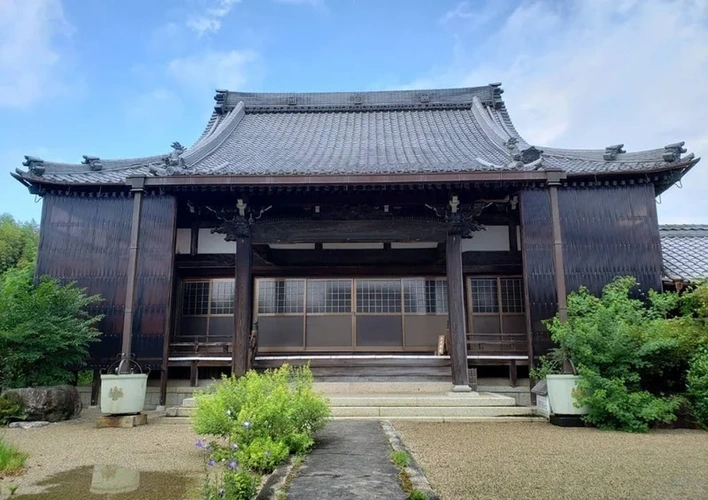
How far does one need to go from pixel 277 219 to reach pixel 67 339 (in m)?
4.57

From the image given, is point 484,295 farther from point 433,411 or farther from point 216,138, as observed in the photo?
point 216,138

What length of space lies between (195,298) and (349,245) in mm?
4059

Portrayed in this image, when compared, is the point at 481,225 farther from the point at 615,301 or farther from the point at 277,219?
the point at 277,219

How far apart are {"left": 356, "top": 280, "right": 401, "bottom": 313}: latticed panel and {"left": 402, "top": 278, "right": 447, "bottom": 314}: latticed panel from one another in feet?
0.77

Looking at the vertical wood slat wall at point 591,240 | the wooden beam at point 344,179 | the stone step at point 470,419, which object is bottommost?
the stone step at point 470,419

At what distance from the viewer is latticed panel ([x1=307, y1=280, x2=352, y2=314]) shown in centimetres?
1261

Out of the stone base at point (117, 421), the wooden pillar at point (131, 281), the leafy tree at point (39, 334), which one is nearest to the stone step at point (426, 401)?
the stone base at point (117, 421)

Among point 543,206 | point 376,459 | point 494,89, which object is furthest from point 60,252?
point 494,89

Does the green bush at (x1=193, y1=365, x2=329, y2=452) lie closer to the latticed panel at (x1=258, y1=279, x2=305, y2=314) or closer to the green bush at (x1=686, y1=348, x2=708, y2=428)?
the green bush at (x1=686, y1=348, x2=708, y2=428)

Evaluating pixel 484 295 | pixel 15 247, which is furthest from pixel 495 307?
pixel 15 247

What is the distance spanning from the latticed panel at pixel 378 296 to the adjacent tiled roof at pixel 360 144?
3.30 m

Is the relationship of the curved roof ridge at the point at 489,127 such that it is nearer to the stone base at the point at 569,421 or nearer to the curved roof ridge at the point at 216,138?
the stone base at the point at 569,421

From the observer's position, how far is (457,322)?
966 centimetres

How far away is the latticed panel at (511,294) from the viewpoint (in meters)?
11.6
